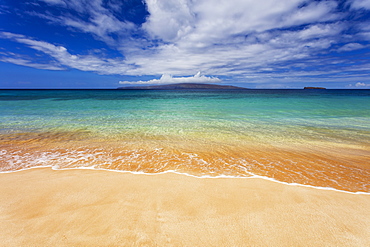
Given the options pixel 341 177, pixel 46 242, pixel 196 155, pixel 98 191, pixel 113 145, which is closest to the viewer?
pixel 46 242

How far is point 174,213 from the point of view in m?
3.10

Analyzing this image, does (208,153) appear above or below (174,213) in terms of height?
below

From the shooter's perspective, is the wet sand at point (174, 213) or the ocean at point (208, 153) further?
the ocean at point (208, 153)

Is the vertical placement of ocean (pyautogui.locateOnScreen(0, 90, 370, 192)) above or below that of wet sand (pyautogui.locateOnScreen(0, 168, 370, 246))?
below

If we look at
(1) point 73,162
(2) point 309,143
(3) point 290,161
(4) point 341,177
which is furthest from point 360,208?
(1) point 73,162

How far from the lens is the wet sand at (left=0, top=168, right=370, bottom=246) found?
2.58 m

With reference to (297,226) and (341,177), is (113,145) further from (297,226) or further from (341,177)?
(341,177)

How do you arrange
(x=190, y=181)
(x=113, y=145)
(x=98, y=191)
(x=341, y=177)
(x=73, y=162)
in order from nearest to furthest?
(x=98, y=191) < (x=190, y=181) < (x=341, y=177) < (x=73, y=162) < (x=113, y=145)

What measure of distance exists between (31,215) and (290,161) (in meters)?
6.72

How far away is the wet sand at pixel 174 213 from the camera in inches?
102

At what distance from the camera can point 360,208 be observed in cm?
329

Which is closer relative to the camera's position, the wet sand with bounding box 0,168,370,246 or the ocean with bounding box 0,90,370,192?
the wet sand with bounding box 0,168,370,246

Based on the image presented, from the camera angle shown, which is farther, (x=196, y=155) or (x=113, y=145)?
(x=113, y=145)

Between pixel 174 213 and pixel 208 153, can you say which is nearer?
pixel 174 213
